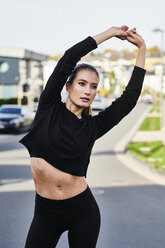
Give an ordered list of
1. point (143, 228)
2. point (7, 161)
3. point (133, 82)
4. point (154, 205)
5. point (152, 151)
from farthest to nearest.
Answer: point (152, 151)
point (7, 161)
point (154, 205)
point (143, 228)
point (133, 82)

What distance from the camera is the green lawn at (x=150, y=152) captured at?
13094 mm

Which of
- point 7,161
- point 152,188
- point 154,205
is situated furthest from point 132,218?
point 7,161

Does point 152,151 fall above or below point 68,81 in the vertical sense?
below

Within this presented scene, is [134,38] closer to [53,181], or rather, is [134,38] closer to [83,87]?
[83,87]

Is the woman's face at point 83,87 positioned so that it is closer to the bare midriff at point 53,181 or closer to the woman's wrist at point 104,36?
the woman's wrist at point 104,36

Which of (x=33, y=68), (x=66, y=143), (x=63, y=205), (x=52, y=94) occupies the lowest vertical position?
(x=33, y=68)

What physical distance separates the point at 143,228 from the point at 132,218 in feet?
1.65

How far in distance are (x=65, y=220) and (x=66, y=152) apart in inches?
14.6

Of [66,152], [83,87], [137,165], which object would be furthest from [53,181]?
[137,165]

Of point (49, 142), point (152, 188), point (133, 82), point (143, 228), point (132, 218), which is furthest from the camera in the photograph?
point (152, 188)

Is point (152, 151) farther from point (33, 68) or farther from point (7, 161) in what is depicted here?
point (33, 68)

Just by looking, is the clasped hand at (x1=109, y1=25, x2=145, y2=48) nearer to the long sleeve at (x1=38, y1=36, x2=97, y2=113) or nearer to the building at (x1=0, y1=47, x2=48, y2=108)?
the long sleeve at (x1=38, y1=36, x2=97, y2=113)

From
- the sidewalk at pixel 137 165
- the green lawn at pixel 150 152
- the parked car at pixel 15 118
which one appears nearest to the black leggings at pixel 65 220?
the sidewalk at pixel 137 165

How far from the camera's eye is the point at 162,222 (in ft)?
22.4
